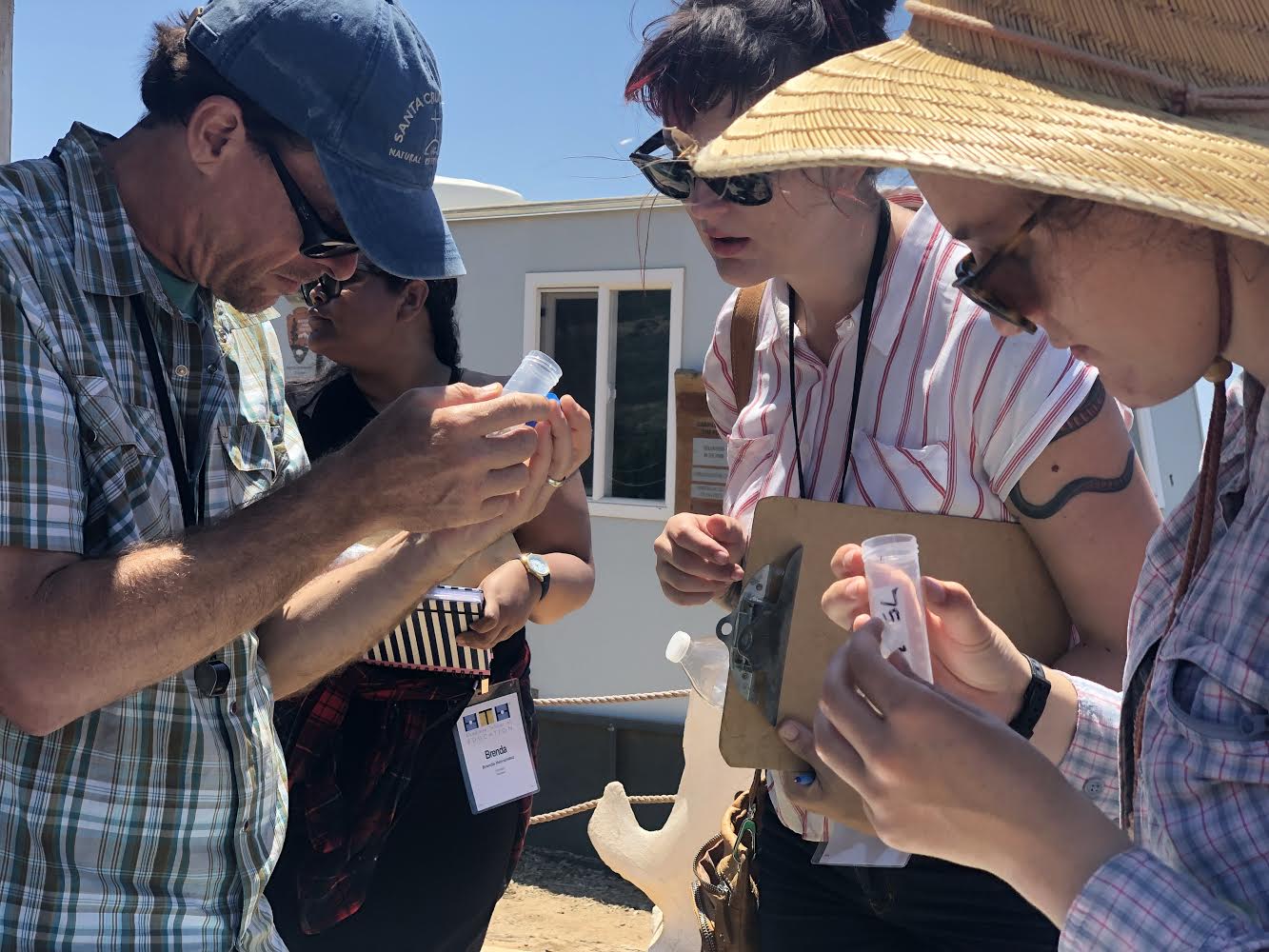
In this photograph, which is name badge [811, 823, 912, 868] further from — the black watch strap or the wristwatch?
the wristwatch

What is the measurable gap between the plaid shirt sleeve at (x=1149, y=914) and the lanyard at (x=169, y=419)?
1392 mm

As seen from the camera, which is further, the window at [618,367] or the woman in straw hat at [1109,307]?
the window at [618,367]

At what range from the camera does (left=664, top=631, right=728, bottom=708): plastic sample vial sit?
A: 2.62 meters

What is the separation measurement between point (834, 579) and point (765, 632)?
0.16m

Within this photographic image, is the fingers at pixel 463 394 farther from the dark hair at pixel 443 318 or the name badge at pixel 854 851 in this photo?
the dark hair at pixel 443 318

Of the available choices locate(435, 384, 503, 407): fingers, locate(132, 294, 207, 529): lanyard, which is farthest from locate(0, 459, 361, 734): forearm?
locate(435, 384, 503, 407): fingers

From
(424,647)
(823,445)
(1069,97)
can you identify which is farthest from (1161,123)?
(424,647)

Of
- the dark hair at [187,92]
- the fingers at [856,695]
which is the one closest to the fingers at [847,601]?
the fingers at [856,695]

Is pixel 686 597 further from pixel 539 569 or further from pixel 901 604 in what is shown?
pixel 901 604

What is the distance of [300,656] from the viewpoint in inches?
85.5

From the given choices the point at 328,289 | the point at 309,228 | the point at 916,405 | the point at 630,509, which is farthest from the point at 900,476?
the point at 630,509

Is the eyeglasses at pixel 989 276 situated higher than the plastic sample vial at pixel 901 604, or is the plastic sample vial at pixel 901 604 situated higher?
the eyeglasses at pixel 989 276

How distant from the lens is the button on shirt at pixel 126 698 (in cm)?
152

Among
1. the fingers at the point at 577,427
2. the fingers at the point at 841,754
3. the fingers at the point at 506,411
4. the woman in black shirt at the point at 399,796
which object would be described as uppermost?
the fingers at the point at 506,411
